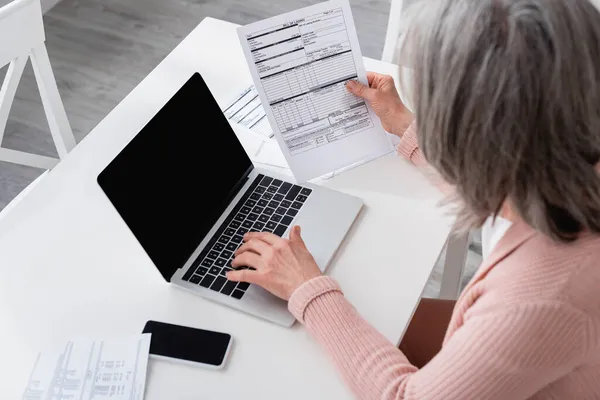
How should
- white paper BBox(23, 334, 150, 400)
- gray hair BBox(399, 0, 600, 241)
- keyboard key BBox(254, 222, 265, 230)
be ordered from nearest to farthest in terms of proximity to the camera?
gray hair BBox(399, 0, 600, 241), white paper BBox(23, 334, 150, 400), keyboard key BBox(254, 222, 265, 230)

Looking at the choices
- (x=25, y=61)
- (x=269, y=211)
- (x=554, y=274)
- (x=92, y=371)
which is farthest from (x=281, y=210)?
(x=25, y=61)

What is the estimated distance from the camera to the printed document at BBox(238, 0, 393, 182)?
1191 millimetres

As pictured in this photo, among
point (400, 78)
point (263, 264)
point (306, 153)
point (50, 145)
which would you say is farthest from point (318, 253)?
point (50, 145)

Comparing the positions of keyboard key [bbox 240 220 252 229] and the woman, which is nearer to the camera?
the woman

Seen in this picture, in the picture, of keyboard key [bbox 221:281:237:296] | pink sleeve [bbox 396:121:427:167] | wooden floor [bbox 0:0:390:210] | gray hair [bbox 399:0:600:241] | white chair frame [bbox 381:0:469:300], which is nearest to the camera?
gray hair [bbox 399:0:600:241]

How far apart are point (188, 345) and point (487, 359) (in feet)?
1.43

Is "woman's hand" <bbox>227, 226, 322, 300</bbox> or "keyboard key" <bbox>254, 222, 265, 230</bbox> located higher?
"woman's hand" <bbox>227, 226, 322, 300</bbox>

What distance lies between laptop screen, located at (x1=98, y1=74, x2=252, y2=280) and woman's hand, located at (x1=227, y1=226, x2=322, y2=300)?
0.31 ft

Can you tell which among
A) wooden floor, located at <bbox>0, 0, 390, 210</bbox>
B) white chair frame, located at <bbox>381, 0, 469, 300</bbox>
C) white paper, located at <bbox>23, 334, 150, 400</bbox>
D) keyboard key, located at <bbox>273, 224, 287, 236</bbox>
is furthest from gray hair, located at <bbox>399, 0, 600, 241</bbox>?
wooden floor, located at <bbox>0, 0, 390, 210</bbox>

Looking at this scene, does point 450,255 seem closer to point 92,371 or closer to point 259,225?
point 259,225

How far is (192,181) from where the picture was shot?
110 centimetres

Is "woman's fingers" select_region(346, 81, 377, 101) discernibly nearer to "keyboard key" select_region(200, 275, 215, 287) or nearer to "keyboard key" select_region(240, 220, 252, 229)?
"keyboard key" select_region(240, 220, 252, 229)

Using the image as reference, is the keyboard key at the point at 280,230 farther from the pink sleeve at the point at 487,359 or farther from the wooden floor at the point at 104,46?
the wooden floor at the point at 104,46

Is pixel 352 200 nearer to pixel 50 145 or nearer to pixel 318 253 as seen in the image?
pixel 318 253
